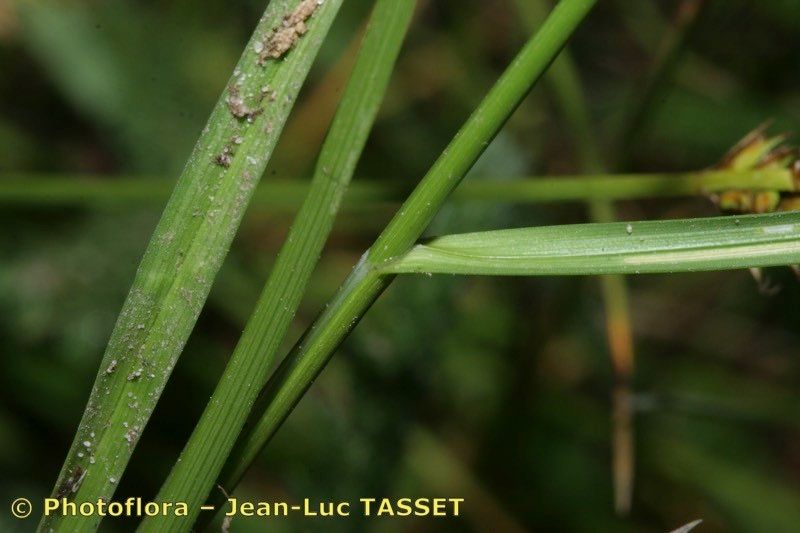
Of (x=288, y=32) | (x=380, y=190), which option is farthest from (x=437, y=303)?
(x=288, y=32)

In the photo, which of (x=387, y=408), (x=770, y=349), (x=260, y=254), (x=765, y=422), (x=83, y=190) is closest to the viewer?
(x=83, y=190)

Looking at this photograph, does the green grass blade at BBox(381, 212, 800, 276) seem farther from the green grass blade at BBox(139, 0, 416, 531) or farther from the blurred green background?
the blurred green background

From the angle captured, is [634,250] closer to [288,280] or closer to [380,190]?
[288,280]

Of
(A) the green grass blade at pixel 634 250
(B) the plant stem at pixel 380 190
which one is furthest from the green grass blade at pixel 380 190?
(A) the green grass blade at pixel 634 250

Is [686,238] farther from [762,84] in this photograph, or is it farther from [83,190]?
[762,84]

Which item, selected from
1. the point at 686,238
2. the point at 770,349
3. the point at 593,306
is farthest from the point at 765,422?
the point at 686,238

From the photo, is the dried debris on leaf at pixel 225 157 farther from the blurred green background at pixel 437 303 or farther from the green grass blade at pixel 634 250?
the blurred green background at pixel 437 303
